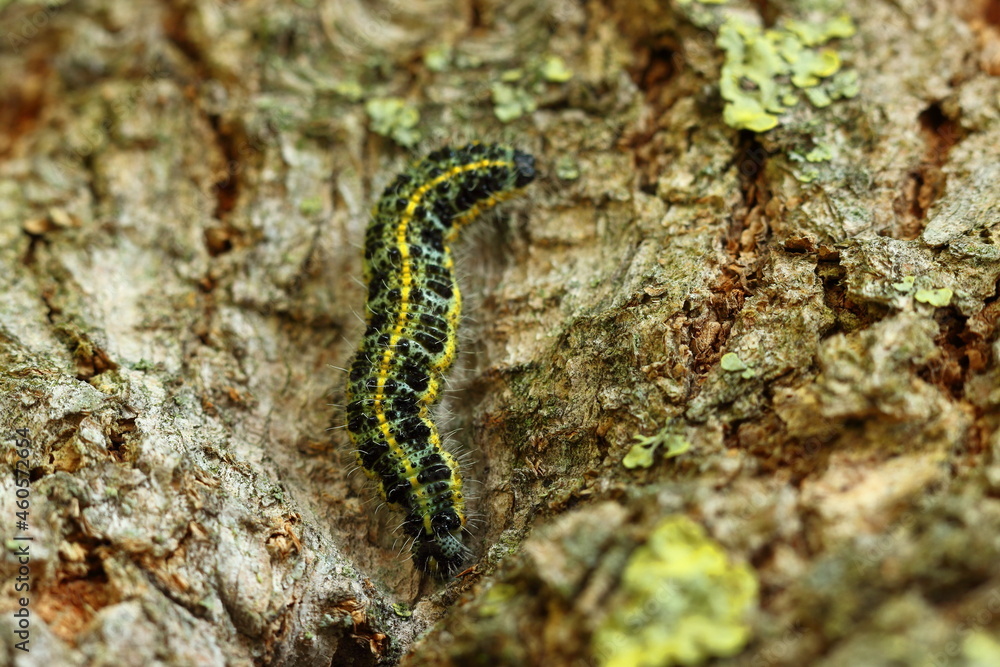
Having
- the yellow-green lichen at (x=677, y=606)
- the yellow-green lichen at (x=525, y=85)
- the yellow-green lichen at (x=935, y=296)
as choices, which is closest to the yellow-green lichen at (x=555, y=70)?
the yellow-green lichen at (x=525, y=85)

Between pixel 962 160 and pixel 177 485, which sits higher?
pixel 962 160

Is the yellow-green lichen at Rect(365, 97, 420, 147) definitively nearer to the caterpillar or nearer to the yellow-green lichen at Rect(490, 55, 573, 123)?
the caterpillar

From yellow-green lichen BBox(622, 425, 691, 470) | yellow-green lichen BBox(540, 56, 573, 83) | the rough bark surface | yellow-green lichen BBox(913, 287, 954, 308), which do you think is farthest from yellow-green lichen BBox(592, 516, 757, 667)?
yellow-green lichen BBox(540, 56, 573, 83)

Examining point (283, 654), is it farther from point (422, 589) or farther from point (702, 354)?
point (702, 354)

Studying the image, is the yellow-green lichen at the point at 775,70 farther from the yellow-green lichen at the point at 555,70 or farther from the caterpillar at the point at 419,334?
the caterpillar at the point at 419,334

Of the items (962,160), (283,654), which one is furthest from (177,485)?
(962,160)
